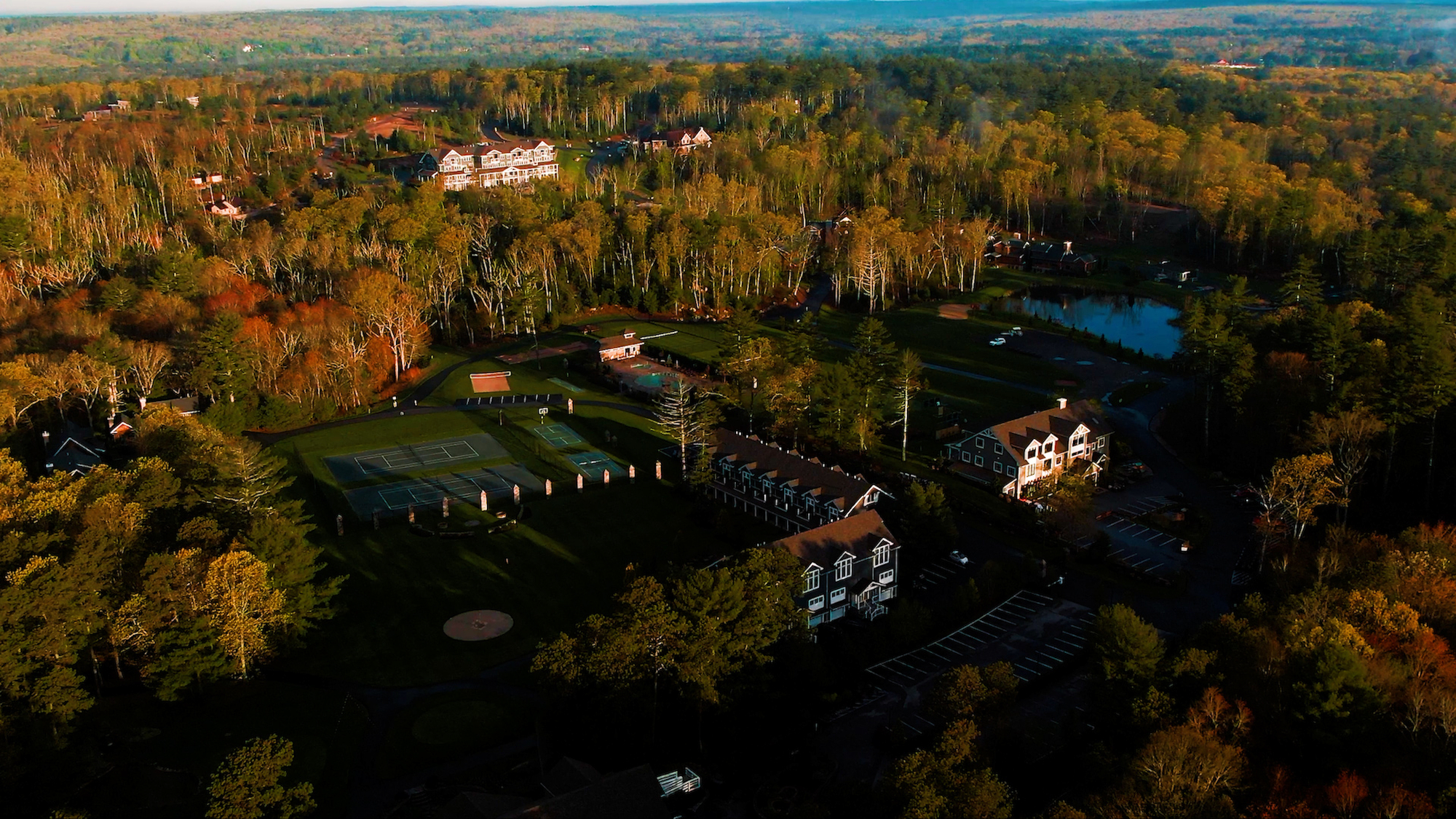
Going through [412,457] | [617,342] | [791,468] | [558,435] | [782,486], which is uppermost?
[791,468]

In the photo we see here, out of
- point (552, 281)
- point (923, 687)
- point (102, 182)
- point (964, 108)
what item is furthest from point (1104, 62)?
point (923, 687)

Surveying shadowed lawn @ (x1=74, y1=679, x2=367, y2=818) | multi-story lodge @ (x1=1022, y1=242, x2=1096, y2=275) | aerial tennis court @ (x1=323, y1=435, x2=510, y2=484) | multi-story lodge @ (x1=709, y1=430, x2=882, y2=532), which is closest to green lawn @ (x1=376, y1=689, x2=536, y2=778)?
shadowed lawn @ (x1=74, y1=679, x2=367, y2=818)

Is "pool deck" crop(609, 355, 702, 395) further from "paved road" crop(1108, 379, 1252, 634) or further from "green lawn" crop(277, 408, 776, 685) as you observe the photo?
"paved road" crop(1108, 379, 1252, 634)

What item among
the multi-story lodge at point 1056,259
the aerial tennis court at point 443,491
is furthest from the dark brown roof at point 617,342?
the multi-story lodge at point 1056,259

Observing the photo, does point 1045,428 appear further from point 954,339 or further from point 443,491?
point 443,491

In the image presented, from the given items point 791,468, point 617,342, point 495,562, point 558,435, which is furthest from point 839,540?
point 617,342

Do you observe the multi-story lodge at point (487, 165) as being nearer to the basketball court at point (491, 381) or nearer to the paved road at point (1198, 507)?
the basketball court at point (491, 381)

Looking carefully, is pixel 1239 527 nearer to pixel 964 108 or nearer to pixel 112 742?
pixel 112 742

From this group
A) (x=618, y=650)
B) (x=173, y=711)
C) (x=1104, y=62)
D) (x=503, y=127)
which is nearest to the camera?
(x=618, y=650)
